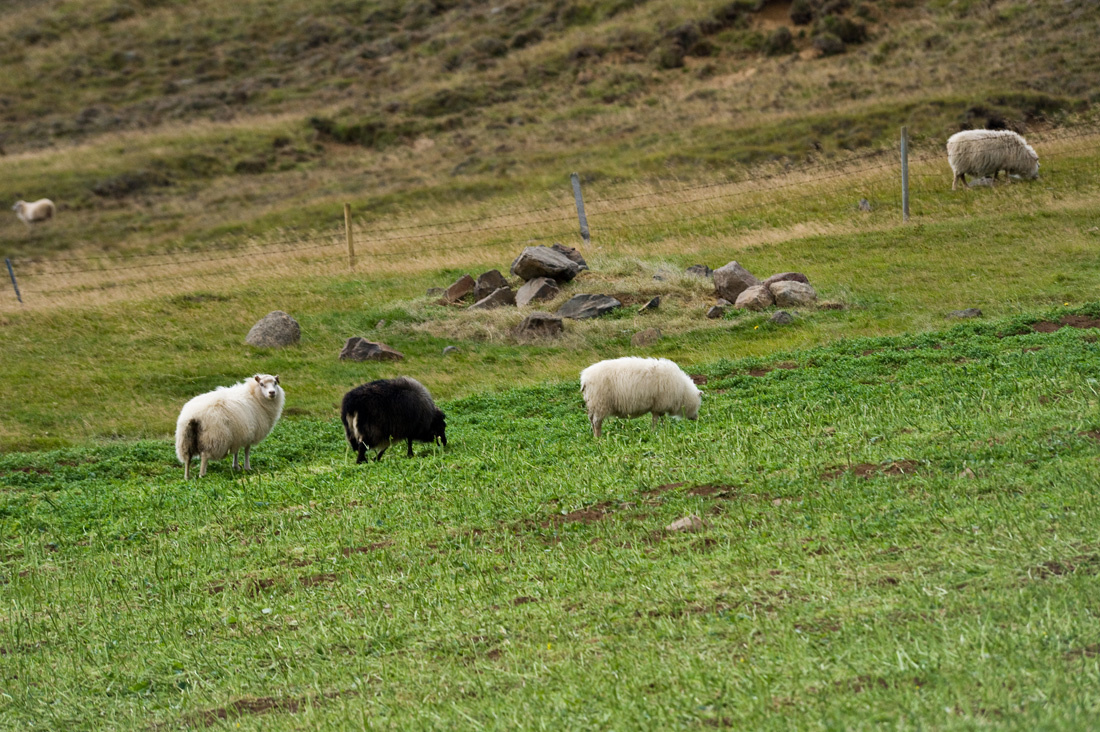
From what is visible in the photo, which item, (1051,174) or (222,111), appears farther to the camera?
(222,111)

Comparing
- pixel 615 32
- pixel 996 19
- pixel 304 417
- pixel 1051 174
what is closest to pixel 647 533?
pixel 304 417

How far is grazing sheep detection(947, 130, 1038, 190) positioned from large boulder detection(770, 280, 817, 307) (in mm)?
10079

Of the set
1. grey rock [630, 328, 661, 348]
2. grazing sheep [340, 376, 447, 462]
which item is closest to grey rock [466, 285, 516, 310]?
grey rock [630, 328, 661, 348]

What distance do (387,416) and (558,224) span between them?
17.5m

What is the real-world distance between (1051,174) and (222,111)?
146ft

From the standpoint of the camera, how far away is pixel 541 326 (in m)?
20.4

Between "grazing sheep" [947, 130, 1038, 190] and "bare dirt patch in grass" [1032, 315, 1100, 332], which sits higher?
"grazing sheep" [947, 130, 1038, 190]

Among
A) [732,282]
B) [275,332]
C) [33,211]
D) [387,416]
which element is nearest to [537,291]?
[732,282]

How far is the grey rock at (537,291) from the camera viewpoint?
72.8 ft

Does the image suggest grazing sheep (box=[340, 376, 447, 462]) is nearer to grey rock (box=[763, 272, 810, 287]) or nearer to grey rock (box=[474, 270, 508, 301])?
grey rock (box=[474, 270, 508, 301])

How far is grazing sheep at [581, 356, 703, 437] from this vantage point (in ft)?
43.2

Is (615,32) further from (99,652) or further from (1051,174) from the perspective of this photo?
(99,652)

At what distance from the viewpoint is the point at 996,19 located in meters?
47.2

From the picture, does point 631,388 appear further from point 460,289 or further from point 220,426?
point 460,289
